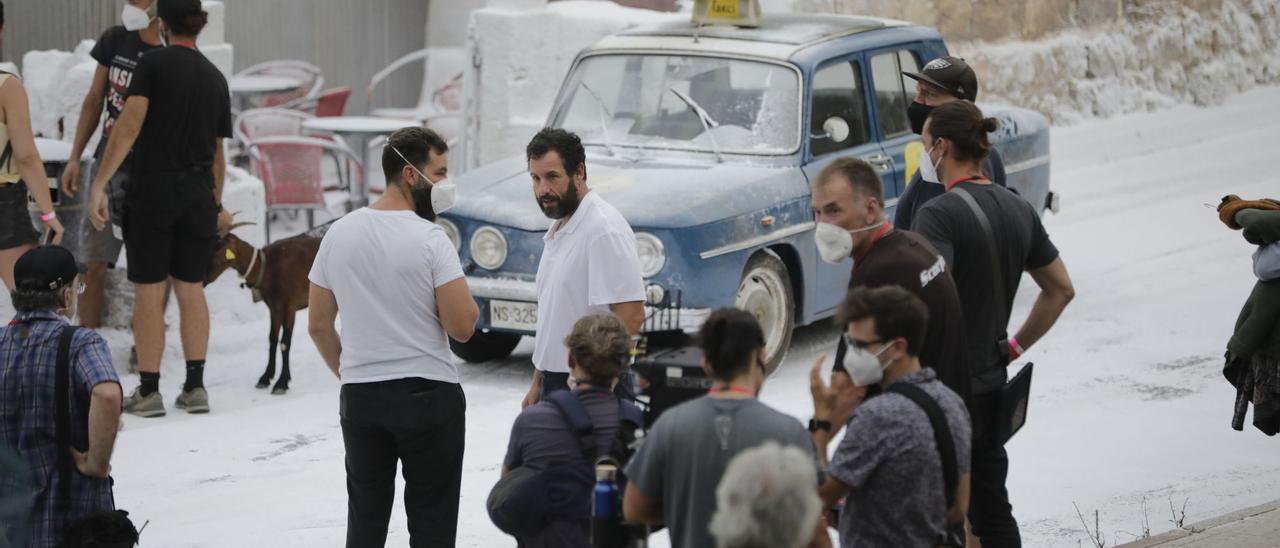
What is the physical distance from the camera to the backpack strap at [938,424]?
4.02 m

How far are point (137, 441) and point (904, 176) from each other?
14.9 feet

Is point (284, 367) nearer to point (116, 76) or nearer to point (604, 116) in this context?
point (116, 76)

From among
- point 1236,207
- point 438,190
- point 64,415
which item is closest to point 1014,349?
point 1236,207

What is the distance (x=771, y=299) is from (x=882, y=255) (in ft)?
13.6

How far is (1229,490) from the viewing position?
277 inches

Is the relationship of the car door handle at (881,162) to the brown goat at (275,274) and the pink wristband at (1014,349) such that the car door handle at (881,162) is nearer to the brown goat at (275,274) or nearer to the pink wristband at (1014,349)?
the brown goat at (275,274)

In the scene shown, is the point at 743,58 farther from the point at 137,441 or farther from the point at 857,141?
the point at 137,441

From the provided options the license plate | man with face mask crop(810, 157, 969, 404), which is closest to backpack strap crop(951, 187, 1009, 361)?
man with face mask crop(810, 157, 969, 404)

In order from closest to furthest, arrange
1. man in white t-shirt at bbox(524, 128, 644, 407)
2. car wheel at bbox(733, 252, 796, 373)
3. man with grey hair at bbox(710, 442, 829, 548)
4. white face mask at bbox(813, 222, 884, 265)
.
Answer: man with grey hair at bbox(710, 442, 829, 548), white face mask at bbox(813, 222, 884, 265), man in white t-shirt at bbox(524, 128, 644, 407), car wheel at bbox(733, 252, 796, 373)

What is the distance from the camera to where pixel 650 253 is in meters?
8.24

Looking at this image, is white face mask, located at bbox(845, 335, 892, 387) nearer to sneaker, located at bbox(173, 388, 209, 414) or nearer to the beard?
the beard

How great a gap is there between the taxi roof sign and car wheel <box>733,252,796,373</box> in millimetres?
1676

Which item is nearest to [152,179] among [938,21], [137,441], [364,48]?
[137,441]

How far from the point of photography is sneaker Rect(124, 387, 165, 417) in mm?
8164
